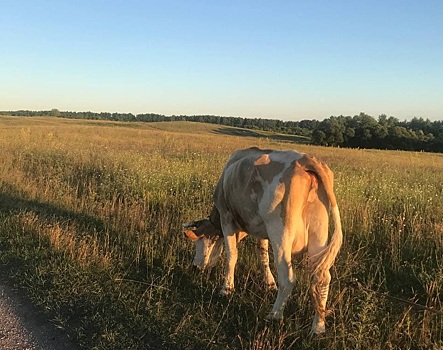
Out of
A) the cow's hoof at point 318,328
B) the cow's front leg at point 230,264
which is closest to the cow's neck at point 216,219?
the cow's front leg at point 230,264

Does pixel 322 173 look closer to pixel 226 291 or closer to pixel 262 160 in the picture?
pixel 262 160

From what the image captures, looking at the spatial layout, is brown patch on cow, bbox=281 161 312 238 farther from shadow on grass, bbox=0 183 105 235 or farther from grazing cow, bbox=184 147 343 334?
shadow on grass, bbox=0 183 105 235

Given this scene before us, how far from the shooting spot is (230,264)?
5.16 meters

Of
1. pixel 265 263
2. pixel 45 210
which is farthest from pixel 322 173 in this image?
pixel 45 210

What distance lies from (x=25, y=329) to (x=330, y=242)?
131 inches

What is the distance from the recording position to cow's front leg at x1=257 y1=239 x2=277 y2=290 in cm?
514

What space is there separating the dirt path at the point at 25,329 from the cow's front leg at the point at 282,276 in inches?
81.6

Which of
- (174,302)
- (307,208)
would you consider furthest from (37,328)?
(307,208)

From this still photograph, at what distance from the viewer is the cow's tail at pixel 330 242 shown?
4160mm

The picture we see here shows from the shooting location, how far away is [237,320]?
173 inches

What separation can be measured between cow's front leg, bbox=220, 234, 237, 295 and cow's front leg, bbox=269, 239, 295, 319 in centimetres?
81

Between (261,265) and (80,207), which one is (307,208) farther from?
(80,207)

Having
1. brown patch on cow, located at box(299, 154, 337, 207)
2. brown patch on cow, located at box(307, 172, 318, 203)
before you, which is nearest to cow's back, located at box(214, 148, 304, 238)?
brown patch on cow, located at box(299, 154, 337, 207)

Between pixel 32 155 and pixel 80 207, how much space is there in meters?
8.18
